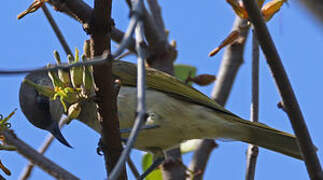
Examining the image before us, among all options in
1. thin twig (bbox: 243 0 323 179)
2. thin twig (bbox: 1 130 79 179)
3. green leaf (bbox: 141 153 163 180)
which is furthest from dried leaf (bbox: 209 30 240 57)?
green leaf (bbox: 141 153 163 180)

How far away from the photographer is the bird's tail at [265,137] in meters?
3.45

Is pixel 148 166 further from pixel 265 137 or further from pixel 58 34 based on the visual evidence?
Answer: pixel 58 34

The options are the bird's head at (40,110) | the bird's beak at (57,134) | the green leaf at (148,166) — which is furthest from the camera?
the green leaf at (148,166)

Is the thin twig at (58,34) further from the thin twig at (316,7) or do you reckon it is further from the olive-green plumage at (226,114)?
the thin twig at (316,7)

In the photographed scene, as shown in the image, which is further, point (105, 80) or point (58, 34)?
point (58, 34)

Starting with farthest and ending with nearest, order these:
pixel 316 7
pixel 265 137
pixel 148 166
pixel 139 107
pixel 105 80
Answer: pixel 148 166
pixel 265 137
pixel 105 80
pixel 139 107
pixel 316 7

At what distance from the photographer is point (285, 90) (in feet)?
6.75

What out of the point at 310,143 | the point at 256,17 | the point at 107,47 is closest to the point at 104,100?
the point at 107,47

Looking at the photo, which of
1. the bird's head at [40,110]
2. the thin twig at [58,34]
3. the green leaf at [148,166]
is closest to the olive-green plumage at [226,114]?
the thin twig at [58,34]

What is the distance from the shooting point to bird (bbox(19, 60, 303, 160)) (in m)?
3.54

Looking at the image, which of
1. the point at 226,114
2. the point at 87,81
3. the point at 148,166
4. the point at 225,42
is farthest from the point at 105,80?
the point at 148,166

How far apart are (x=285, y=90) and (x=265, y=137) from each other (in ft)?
5.10

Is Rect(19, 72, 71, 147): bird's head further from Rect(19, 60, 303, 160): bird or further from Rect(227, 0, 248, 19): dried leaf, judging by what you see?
Rect(227, 0, 248, 19): dried leaf

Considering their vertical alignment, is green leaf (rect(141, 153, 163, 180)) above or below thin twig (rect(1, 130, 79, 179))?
below
